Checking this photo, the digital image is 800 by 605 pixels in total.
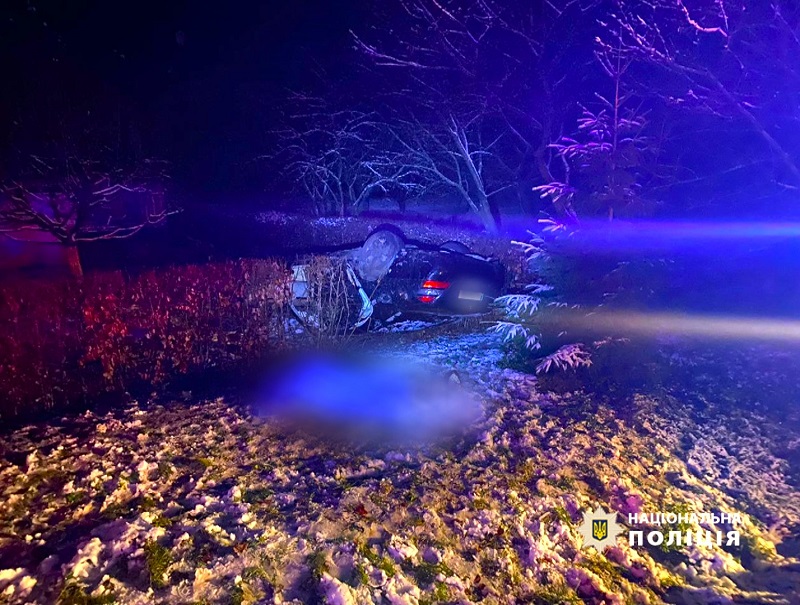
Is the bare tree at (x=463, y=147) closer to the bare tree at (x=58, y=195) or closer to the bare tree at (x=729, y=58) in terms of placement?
the bare tree at (x=729, y=58)

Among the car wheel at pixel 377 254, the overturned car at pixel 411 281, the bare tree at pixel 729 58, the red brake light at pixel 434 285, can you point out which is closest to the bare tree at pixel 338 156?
the car wheel at pixel 377 254

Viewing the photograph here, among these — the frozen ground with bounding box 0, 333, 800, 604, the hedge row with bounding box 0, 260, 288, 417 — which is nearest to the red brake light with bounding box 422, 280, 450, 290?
the hedge row with bounding box 0, 260, 288, 417

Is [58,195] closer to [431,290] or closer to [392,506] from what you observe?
[431,290]

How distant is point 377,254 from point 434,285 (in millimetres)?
1299

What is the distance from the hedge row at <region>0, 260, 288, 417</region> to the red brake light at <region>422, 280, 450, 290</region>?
9.00ft

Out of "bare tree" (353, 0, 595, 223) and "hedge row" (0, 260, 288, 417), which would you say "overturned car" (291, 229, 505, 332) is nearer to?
"hedge row" (0, 260, 288, 417)

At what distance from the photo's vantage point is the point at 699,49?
25.1 feet

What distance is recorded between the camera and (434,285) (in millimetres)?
8156

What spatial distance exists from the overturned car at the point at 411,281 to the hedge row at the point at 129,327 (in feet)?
4.21

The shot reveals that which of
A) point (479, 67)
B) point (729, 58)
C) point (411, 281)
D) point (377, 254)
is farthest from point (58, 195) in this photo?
point (729, 58)

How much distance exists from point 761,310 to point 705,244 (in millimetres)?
1387

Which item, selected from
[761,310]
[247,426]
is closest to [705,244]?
[761,310]

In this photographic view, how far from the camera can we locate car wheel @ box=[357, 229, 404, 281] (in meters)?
8.48

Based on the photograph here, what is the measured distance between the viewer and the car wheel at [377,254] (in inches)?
334
